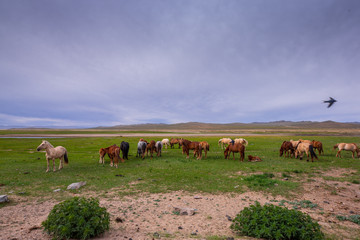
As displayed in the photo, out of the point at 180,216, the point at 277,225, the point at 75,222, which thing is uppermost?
the point at 75,222

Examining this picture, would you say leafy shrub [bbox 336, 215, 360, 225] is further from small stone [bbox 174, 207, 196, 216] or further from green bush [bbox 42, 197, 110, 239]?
green bush [bbox 42, 197, 110, 239]

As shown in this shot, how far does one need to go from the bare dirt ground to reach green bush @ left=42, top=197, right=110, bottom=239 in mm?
498

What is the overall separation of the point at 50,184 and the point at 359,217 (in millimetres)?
14162

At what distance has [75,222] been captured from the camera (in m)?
4.41

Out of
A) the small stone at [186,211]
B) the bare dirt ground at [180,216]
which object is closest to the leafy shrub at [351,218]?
the bare dirt ground at [180,216]

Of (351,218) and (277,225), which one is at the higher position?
(277,225)

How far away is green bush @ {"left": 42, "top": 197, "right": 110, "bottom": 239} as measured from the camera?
4.29m

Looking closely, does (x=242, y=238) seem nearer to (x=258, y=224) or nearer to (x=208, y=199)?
(x=258, y=224)

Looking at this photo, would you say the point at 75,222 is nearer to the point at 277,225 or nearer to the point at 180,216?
the point at 180,216

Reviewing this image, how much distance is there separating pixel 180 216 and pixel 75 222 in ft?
11.2

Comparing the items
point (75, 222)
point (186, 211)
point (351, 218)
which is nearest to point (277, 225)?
point (186, 211)

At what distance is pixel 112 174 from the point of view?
12.2 m

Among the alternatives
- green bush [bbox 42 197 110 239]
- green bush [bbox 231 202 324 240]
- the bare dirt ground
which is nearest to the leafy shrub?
the bare dirt ground

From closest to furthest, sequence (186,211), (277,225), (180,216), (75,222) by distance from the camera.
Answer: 1. (75,222)
2. (277,225)
3. (180,216)
4. (186,211)
